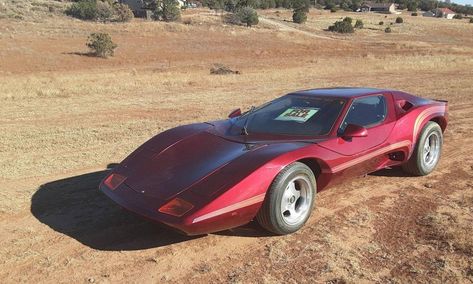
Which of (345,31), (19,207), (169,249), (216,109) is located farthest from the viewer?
(345,31)

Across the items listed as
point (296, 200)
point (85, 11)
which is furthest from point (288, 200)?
point (85, 11)

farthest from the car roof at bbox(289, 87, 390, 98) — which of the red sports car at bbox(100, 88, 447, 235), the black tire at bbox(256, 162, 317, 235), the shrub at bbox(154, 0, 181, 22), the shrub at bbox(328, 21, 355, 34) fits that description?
the shrub at bbox(328, 21, 355, 34)

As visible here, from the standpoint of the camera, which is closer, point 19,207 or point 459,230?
point 459,230

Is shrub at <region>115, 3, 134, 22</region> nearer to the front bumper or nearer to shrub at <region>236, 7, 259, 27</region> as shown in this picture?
shrub at <region>236, 7, 259, 27</region>

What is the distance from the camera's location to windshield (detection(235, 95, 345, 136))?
16.8ft

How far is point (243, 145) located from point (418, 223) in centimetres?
183

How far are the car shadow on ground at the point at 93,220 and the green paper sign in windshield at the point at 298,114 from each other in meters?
1.70

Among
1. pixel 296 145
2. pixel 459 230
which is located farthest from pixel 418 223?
pixel 296 145

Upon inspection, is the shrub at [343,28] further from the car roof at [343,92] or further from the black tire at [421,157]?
the car roof at [343,92]

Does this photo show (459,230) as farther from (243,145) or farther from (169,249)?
(169,249)

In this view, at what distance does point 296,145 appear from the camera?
15.4ft

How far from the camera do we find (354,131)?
4.96m

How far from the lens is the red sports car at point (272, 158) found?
13.5ft

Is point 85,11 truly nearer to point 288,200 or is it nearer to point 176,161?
point 176,161
